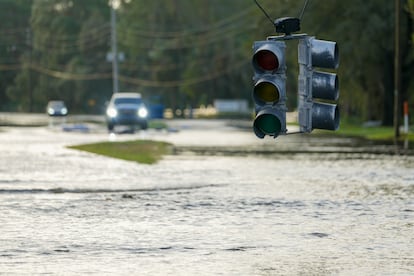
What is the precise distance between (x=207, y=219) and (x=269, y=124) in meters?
6.26

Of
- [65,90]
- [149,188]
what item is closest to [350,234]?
[149,188]

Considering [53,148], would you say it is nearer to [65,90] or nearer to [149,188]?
[149,188]

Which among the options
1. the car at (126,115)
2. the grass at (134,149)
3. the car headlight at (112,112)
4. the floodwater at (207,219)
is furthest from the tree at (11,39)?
the floodwater at (207,219)

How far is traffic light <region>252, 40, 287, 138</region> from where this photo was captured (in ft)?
32.7

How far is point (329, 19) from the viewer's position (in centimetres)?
6419

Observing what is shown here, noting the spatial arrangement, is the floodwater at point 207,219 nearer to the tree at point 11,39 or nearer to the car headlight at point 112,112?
the car headlight at point 112,112

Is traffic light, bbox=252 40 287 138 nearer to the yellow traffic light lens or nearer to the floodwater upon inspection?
the yellow traffic light lens

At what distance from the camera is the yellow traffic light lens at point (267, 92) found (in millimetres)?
9984

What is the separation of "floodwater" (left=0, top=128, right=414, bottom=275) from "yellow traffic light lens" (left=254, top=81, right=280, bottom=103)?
2.01 metres

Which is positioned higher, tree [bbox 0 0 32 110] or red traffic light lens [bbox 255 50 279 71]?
tree [bbox 0 0 32 110]

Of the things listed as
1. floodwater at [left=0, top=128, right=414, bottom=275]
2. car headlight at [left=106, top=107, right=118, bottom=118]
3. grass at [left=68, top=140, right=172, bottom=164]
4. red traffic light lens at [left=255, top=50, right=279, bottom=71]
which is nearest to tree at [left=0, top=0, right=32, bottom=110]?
car headlight at [left=106, top=107, right=118, bottom=118]

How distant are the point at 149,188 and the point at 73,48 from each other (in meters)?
121

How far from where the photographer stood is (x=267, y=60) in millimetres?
10016

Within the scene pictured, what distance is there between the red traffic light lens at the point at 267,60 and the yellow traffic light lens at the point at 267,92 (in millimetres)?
149
